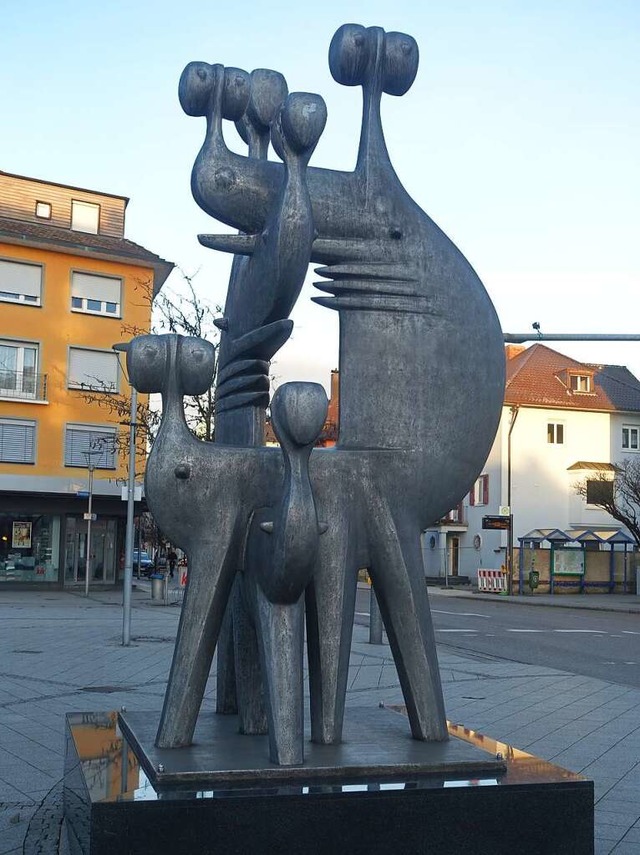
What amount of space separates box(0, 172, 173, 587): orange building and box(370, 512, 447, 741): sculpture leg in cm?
2844

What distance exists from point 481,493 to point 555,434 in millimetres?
4386

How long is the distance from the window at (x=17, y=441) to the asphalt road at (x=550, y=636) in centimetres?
1249

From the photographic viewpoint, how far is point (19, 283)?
113ft

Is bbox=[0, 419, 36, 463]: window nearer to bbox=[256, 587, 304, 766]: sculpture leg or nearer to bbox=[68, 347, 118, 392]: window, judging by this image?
bbox=[68, 347, 118, 392]: window

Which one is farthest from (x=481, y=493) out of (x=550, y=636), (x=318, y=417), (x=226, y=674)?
(x=318, y=417)

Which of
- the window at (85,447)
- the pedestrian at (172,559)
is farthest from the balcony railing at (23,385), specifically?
the pedestrian at (172,559)

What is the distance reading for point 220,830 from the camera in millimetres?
4238

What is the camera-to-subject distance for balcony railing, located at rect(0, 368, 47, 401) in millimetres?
34031

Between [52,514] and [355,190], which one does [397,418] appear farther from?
[52,514]

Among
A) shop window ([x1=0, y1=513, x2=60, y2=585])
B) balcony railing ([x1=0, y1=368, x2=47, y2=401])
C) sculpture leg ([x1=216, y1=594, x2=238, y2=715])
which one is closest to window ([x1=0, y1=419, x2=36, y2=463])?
balcony railing ([x1=0, y1=368, x2=47, y2=401])

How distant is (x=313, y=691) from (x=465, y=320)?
7.08 ft

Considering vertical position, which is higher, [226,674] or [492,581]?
[226,674]

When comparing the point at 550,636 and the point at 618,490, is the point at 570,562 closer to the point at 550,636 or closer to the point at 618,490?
the point at 618,490

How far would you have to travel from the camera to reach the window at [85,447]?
Result: 113ft
